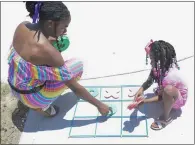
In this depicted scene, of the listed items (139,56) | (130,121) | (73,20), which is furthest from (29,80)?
(73,20)

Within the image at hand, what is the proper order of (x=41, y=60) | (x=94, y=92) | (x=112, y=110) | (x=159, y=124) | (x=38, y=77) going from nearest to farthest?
(x=41, y=60), (x=38, y=77), (x=159, y=124), (x=112, y=110), (x=94, y=92)

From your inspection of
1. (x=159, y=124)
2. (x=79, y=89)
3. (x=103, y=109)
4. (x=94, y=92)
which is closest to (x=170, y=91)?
(x=159, y=124)

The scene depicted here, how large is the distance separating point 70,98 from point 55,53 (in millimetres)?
752

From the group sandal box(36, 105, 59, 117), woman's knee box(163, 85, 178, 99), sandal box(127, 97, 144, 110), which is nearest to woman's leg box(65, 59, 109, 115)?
sandal box(127, 97, 144, 110)

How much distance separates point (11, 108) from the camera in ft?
9.49

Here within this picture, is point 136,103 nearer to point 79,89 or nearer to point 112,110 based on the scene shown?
point 112,110

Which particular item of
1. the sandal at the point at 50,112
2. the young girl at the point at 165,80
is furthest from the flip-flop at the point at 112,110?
the sandal at the point at 50,112

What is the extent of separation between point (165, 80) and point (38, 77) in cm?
94

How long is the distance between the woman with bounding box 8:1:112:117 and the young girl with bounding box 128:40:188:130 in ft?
1.40

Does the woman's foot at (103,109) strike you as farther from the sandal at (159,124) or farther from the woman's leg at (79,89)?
the sandal at (159,124)

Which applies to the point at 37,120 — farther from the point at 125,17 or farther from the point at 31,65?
the point at 125,17

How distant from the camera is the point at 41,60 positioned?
2262 mm

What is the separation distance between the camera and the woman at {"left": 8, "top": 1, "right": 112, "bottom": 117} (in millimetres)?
2223

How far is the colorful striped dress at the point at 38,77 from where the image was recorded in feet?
7.60
